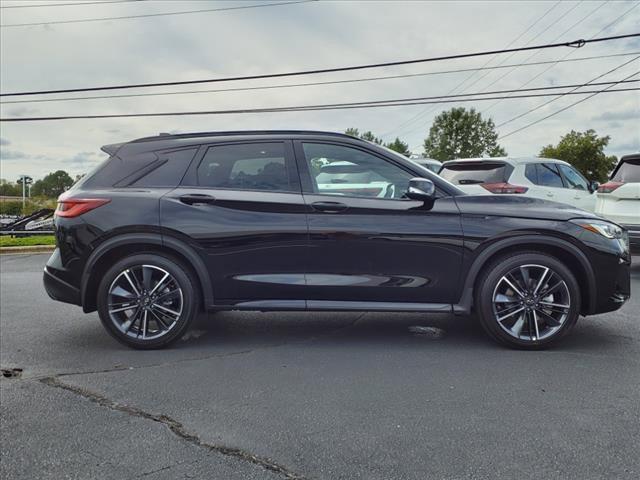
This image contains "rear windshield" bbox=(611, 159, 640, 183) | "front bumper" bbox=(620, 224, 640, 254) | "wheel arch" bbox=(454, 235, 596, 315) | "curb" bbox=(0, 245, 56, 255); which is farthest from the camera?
"curb" bbox=(0, 245, 56, 255)

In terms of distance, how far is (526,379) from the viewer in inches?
135

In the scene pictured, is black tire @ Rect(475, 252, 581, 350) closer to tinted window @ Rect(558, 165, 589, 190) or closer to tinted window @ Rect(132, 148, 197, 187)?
tinted window @ Rect(132, 148, 197, 187)

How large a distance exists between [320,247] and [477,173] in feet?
19.1

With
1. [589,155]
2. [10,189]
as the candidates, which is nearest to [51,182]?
[10,189]

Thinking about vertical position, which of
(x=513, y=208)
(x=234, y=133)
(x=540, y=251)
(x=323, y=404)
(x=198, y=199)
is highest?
(x=234, y=133)

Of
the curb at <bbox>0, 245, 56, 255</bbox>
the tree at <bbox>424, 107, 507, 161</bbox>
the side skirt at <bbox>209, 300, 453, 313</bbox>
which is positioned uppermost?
the tree at <bbox>424, 107, 507, 161</bbox>

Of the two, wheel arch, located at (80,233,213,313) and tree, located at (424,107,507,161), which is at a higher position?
tree, located at (424,107,507,161)

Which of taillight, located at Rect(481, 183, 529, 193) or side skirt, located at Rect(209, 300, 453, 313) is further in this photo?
taillight, located at Rect(481, 183, 529, 193)

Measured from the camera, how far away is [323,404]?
3.08 meters

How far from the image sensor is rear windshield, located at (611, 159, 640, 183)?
292 inches

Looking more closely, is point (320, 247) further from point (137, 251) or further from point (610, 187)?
point (610, 187)

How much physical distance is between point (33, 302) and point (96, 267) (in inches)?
107

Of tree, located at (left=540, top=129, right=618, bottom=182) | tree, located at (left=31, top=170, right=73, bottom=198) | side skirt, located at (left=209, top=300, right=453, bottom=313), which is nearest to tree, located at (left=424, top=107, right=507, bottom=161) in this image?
tree, located at (left=540, top=129, right=618, bottom=182)

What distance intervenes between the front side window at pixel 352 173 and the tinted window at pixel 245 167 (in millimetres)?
255
